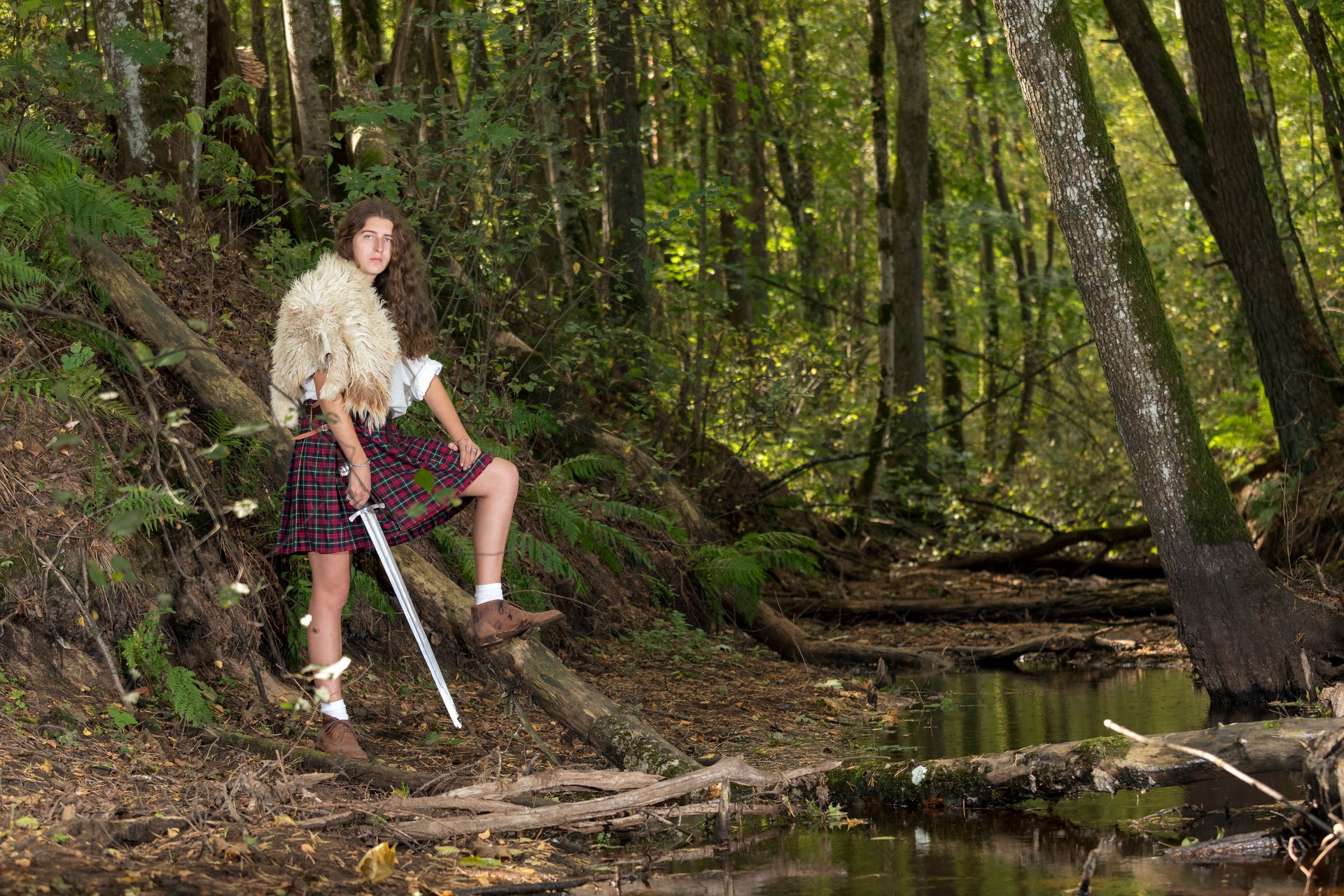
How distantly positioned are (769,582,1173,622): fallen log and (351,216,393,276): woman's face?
675 centimetres

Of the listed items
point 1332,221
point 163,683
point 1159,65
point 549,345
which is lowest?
point 163,683

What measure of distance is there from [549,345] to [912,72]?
807 cm

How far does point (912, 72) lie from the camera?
52.8ft

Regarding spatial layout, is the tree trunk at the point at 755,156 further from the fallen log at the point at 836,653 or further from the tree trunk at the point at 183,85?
the tree trunk at the point at 183,85

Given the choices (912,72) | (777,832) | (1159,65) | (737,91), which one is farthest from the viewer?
(912,72)

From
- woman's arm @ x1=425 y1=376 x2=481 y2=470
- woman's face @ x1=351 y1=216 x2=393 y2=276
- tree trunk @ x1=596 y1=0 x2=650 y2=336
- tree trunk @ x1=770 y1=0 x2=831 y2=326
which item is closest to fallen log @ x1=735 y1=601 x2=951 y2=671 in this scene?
tree trunk @ x1=596 y1=0 x2=650 y2=336

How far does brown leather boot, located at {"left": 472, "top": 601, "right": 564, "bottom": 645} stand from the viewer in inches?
223

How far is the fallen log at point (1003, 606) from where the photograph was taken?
11164 millimetres

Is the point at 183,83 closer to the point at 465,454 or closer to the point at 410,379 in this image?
the point at 410,379

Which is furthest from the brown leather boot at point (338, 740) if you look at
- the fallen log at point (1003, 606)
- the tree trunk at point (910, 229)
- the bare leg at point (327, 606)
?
the tree trunk at point (910, 229)

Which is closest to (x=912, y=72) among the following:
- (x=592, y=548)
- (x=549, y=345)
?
(x=549, y=345)

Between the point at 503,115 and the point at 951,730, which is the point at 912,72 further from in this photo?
the point at 951,730

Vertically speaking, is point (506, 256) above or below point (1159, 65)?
below

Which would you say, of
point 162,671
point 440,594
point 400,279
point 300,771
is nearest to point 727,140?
point 400,279
